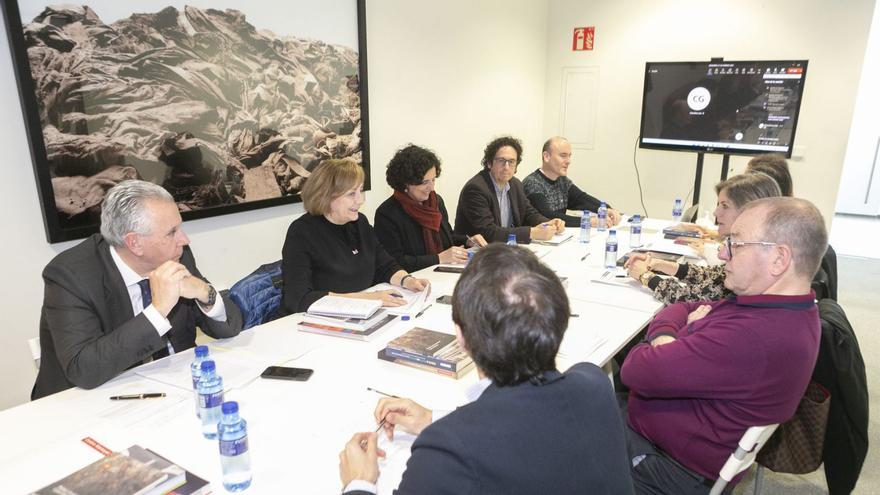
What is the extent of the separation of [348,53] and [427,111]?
1008 millimetres

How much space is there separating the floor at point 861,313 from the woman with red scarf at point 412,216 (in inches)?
72.5

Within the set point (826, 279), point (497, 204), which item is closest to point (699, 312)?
point (826, 279)

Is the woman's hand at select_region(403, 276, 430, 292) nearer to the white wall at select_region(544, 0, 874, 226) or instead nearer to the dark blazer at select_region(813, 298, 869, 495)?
the dark blazer at select_region(813, 298, 869, 495)

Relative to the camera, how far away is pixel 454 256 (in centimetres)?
308

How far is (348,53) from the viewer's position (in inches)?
152

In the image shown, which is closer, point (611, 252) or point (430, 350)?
point (430, 350)

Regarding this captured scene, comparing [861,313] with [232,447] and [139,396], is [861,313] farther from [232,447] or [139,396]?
[139,396]

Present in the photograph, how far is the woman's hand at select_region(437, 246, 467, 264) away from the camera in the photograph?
10.0ft

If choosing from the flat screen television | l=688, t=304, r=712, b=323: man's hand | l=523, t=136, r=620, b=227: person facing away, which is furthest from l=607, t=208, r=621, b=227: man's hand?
l=688, t=304, r=712, b=323: man's hand

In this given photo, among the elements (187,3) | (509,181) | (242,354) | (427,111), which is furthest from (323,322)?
(427,111)

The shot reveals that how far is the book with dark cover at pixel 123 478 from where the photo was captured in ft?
3.84

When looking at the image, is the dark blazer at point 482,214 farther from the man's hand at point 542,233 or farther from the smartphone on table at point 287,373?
the smartphone on table at point 287,373

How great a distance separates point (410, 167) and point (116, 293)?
1.74m

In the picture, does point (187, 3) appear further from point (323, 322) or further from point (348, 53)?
point (323, 322)
